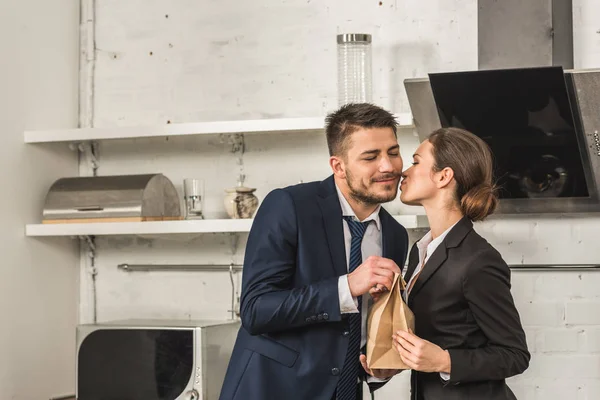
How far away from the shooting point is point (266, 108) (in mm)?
3219

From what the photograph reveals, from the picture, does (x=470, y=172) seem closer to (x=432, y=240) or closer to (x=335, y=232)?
(x=432, y=240)

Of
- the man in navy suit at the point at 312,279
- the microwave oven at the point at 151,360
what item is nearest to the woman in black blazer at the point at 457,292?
the man in navy suit at the point at 312,279

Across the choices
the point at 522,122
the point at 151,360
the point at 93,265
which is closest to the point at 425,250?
the point at 522,122

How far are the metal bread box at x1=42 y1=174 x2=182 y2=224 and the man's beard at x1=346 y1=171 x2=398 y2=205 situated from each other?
1.15 meters

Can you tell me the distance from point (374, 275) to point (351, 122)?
43 centimetres

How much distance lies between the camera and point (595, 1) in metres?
2.93

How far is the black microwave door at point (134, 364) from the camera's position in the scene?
110 inches

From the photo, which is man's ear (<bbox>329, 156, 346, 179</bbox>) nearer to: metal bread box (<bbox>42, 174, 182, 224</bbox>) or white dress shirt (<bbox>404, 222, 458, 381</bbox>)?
white dress shirt (<bbox>404, 222, 458, 381</bbox>)

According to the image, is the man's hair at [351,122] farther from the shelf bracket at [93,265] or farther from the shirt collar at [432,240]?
the shelf bracket at [93,265]

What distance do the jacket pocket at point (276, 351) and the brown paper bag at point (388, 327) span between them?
0.25 m

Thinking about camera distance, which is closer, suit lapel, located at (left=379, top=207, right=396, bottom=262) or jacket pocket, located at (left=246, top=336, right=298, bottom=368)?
jacket pocket, located at (left=246, top=336, right=298, bottom=368)

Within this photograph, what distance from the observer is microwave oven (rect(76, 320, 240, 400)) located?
9.16ft

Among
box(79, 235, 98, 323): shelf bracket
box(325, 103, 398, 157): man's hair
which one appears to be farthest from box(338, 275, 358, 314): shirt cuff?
box(79, 235, 98, 323): shelf bracket

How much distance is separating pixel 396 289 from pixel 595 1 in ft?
5.40
